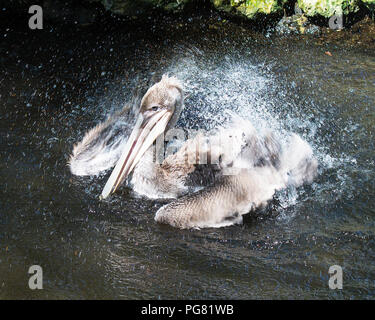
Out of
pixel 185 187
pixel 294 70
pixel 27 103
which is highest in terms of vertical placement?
pixel 294 70

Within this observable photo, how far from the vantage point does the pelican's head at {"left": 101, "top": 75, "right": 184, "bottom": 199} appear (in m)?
4.12

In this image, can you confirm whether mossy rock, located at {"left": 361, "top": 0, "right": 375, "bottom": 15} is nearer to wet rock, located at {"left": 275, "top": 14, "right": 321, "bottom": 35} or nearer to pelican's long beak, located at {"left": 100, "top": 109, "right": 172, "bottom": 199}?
wet rock, located at {"left": 275, "top": 14, "right": 321, "bottom": 35}

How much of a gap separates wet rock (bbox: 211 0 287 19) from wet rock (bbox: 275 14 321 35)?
179 millimetres

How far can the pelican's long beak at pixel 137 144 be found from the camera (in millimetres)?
4066

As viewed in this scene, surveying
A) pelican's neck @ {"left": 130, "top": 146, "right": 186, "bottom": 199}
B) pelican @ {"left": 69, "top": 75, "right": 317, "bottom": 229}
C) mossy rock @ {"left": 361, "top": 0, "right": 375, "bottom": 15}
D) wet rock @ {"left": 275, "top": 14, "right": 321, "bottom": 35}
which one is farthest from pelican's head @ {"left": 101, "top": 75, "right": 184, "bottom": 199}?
mossy rock @ {"left": 361, "top": 0, "right": 375, "bottom": 15}

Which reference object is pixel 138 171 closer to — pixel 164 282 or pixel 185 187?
pixel 185 187

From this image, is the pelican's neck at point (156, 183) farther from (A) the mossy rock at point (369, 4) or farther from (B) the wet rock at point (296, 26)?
(A) the mossy rock at point (369, 4)

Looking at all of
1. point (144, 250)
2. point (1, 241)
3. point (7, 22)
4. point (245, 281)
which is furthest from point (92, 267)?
point (7, 22)

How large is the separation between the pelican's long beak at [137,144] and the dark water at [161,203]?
0.17 metres

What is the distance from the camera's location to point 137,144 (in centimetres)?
418

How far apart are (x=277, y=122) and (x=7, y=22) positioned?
380 centimetres

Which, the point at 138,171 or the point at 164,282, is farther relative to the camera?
the point at 138,171

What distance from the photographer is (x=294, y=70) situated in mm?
6023
